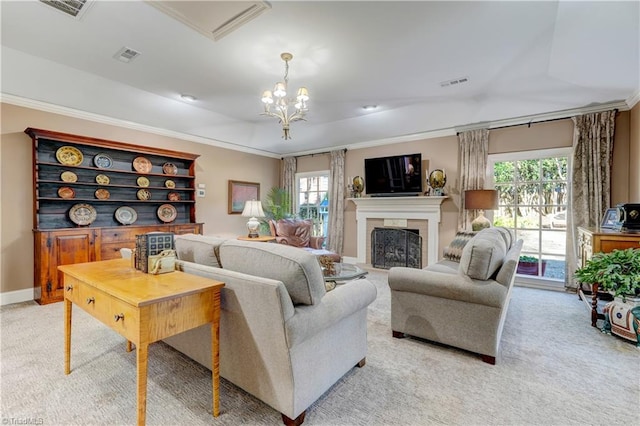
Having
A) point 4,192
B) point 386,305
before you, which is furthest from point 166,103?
point 386,305

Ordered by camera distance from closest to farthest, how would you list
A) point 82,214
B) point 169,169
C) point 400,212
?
1. point 82,214
2. point 169,169
3. point 400,212

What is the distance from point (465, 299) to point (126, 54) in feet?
13.2

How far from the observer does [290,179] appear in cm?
691

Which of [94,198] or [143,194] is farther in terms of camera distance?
[143,194]

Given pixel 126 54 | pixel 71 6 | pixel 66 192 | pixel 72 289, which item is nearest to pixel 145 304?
pixel 72 289

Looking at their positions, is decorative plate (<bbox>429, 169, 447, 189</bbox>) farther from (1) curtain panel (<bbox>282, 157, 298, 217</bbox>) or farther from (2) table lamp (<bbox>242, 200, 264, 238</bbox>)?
(1) curtain panel (<bbox>282, 157, 298, 217</bbox>)

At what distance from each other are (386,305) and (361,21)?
2958 mm

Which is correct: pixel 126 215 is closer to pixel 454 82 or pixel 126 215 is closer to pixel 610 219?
pixel 454 82

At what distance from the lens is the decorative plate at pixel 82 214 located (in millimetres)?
3922

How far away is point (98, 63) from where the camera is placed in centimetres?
328

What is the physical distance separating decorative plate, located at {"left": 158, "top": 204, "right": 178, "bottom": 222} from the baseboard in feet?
5.93

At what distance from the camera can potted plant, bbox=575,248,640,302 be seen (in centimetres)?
250

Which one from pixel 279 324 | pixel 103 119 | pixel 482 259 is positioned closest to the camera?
pixel 279 324

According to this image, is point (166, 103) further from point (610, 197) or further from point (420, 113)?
point (610, 197)
